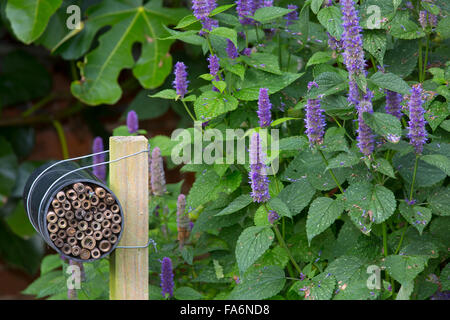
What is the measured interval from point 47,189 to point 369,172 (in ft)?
2.55

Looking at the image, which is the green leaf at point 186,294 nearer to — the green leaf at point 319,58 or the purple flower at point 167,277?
the purple flower at point 167,277

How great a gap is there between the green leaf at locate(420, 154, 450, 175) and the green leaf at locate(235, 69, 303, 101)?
424mm

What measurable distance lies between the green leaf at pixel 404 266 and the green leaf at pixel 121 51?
145 cm

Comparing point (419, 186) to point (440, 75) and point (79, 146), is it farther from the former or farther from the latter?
point (79, 146)

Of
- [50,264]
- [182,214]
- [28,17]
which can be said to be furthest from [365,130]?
[28,17]

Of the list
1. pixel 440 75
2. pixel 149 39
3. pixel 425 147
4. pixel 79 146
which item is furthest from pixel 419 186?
pixel 79 146

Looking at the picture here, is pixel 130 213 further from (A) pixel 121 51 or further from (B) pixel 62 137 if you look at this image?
(B) pixel 62 137

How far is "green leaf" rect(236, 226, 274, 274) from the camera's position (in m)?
1.42

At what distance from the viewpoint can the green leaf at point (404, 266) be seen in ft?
4.70

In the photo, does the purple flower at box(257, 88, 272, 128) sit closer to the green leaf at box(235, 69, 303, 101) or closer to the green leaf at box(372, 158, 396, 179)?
the green leaf at box(235, 69, 303, 101)

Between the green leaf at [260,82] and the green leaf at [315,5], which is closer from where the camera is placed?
the green leaf at [315,5]

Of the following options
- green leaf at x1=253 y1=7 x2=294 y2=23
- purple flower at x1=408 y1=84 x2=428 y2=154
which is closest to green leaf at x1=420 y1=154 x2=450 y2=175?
purple flower at x1=408 y1=84 x2=428 y2=154

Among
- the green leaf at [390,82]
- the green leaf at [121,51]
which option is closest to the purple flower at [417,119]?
the green leaf at [390,82]

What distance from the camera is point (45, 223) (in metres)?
1.31
